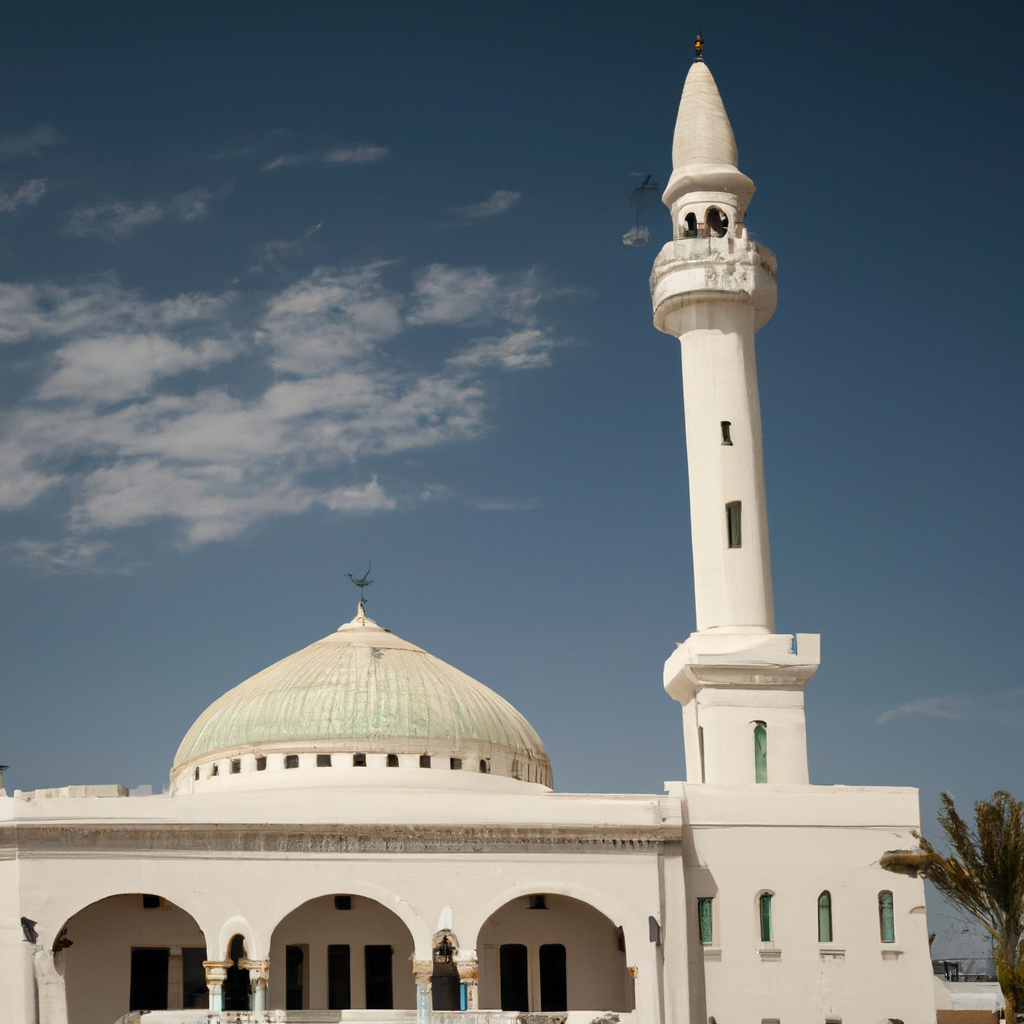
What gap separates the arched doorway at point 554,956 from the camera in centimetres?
3297

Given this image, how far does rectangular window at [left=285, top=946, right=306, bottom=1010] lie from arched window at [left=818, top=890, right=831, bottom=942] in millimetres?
10922

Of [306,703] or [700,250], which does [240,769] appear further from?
[700,250]

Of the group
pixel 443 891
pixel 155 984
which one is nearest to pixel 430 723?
pixel 443 891

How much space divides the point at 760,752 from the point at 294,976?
1124cm

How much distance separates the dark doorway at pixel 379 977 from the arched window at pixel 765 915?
791cm

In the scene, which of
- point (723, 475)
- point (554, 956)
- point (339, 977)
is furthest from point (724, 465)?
point (339, 977)

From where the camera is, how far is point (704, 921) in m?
31.9

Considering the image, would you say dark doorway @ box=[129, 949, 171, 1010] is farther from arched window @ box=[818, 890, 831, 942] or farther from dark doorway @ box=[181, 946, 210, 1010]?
arched window @ box=[818, 890, 831, 942]

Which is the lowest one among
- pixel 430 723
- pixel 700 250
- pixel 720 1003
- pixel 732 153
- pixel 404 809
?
pixel 720 1003

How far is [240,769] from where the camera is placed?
36062 millimetres

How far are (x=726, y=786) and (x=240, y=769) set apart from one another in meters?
11.4

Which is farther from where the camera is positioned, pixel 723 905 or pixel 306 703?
pixel 306 703

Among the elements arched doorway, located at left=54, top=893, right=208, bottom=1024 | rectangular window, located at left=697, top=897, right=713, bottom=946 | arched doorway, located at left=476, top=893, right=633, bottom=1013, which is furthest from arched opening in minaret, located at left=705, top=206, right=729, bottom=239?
arched doorway, located at left=54, top=893, right=208, bottom=1024

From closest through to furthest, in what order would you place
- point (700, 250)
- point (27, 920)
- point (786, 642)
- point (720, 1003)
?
1. point (27, 920)
2. point (720, 1003)
3. point (786, 642)
4. point (700, 250)
